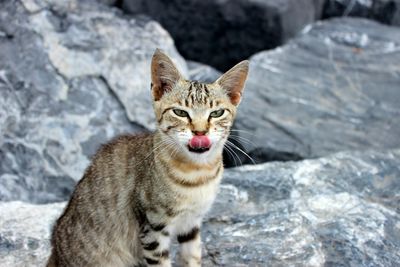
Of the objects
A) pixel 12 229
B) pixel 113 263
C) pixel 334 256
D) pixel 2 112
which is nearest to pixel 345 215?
pixel 334 256

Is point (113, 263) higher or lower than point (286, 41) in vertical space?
higher

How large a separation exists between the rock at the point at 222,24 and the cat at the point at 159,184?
3.84 meters

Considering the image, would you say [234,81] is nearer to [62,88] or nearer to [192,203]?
[192,203]

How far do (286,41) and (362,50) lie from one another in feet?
2.95

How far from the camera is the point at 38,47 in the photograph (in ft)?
19.4

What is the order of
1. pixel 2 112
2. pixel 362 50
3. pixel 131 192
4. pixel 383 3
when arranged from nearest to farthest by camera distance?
pixel 131 192 → pixel 2 112 → pixel 362 50 → pixel 383 3

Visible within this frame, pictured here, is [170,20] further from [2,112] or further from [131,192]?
[131,192]

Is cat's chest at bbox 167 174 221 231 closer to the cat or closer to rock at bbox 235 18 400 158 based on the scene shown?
the cat

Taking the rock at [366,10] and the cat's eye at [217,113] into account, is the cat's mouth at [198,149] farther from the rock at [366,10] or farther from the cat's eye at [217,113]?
the rock at [366,10]

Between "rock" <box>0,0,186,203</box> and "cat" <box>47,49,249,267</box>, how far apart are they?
147 centimetres

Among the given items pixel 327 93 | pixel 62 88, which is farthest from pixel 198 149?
pixel 327 93

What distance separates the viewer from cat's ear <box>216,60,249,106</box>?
3744 mm

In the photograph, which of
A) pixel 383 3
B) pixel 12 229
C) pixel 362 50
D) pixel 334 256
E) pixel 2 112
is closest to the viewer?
pixel 334 256

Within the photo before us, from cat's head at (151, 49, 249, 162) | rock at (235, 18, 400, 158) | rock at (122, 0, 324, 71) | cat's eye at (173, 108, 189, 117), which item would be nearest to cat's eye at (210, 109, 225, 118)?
cat's head at (151, 49, 249, 162)
